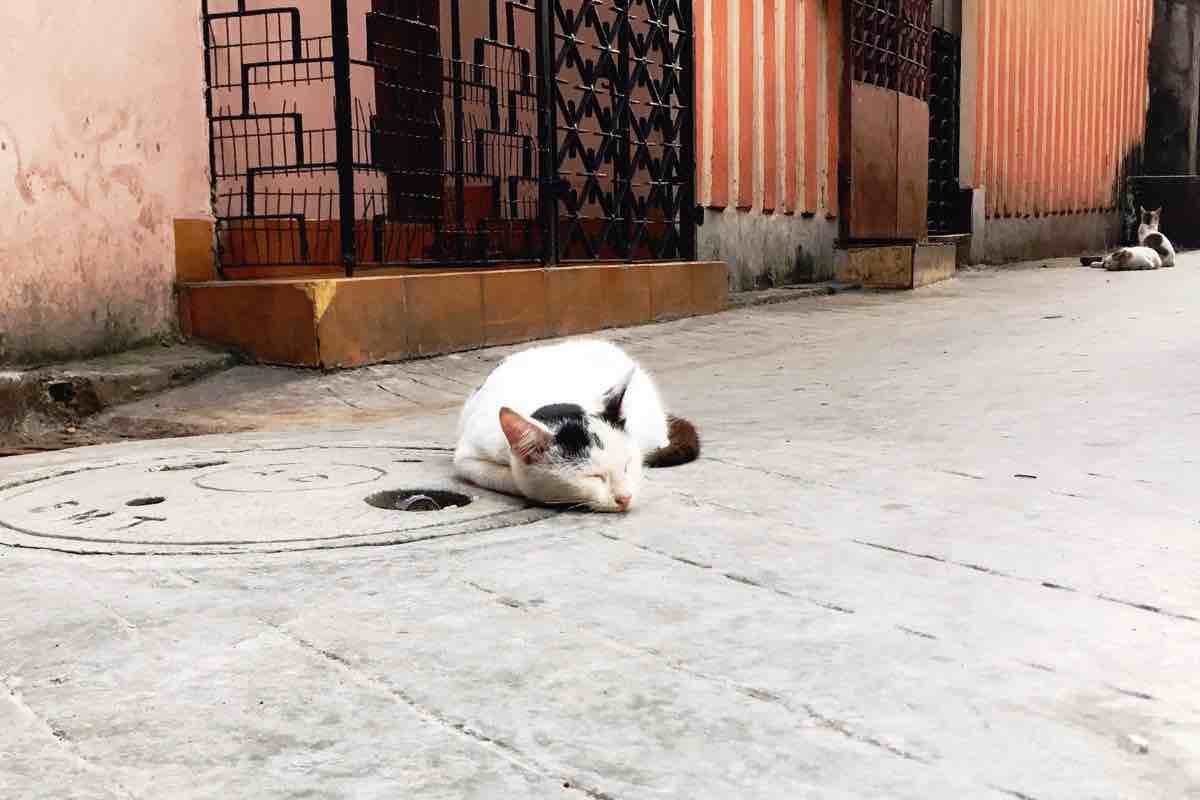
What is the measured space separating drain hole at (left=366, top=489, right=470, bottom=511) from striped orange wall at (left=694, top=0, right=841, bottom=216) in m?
6.20

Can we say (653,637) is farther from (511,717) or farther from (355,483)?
(355,483)

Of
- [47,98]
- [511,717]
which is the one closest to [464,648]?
[511,717]

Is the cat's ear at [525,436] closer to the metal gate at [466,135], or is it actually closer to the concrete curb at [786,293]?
the metal gate at [466,135]

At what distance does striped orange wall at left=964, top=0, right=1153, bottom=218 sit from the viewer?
14688 millimetres

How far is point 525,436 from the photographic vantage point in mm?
2811

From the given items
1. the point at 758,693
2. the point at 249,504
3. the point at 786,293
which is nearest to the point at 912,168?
the point at 786,293

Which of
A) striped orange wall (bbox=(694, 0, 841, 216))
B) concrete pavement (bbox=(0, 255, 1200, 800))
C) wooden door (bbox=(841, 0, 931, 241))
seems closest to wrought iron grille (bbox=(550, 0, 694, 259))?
striped orange wall (bbox=(694, 0, 841, 216))

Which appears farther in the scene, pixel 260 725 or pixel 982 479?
pixel 982 479

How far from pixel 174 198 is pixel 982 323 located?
5.13m

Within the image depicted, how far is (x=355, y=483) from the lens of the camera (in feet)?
10.3

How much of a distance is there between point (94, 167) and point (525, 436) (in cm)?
320

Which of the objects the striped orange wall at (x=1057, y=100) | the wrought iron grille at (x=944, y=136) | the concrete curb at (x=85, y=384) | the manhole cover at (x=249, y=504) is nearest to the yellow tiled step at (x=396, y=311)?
the concrete curb at (x=85, y=384)

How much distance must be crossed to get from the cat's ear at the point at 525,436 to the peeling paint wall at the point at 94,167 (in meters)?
2.80

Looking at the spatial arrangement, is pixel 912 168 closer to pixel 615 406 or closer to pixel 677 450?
pixel 677 450
